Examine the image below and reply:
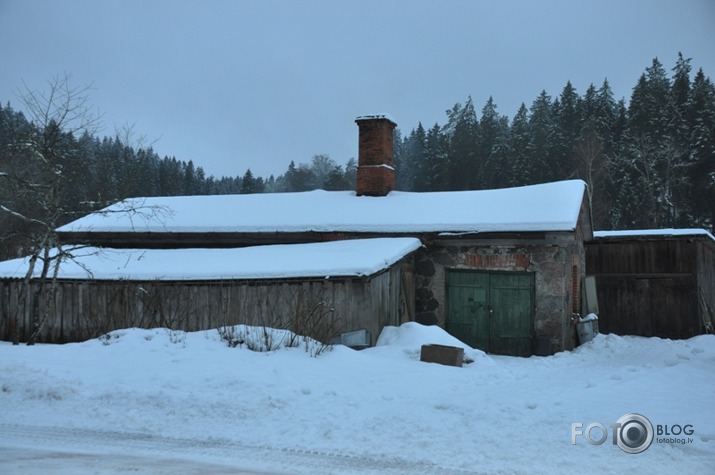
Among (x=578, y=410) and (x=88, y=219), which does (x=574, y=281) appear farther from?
(x=88, y=219)

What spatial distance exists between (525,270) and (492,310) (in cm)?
112

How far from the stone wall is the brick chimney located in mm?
3286

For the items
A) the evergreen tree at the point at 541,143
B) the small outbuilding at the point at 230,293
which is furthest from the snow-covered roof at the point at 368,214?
the evergreen tree at the point at 541,143

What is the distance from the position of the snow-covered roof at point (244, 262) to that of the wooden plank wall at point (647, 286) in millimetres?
7277

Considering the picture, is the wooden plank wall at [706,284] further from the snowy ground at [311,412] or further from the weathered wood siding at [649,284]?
the snowy ground at [311,412]

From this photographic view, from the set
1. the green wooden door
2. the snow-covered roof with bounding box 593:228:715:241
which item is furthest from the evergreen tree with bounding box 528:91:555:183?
the green wooden door

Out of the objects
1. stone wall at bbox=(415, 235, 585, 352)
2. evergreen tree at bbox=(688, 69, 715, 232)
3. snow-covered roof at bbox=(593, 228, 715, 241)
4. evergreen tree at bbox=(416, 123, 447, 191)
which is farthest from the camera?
evergreen tree at bbox=(416, 123, 447, 191)

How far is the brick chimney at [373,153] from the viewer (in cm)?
1462

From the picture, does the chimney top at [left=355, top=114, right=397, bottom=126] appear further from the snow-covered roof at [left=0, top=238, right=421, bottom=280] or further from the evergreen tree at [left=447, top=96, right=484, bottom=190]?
the evergreen tree at [left=447, top=96, right=484, bottom=190]

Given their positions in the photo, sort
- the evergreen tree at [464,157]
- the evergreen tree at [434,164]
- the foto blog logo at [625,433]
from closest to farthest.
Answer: the foto blog logo at [625,433] → the evergreen tree at [464,157] → the evergreen tree at [434,164]

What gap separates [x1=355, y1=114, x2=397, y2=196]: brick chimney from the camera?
14.6 metres

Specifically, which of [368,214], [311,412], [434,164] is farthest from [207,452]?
[434,164]

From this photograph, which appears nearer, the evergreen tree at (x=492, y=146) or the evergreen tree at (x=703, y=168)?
the evergreen tree at (x=703, y=168)

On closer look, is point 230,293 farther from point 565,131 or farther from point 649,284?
point 565,131
